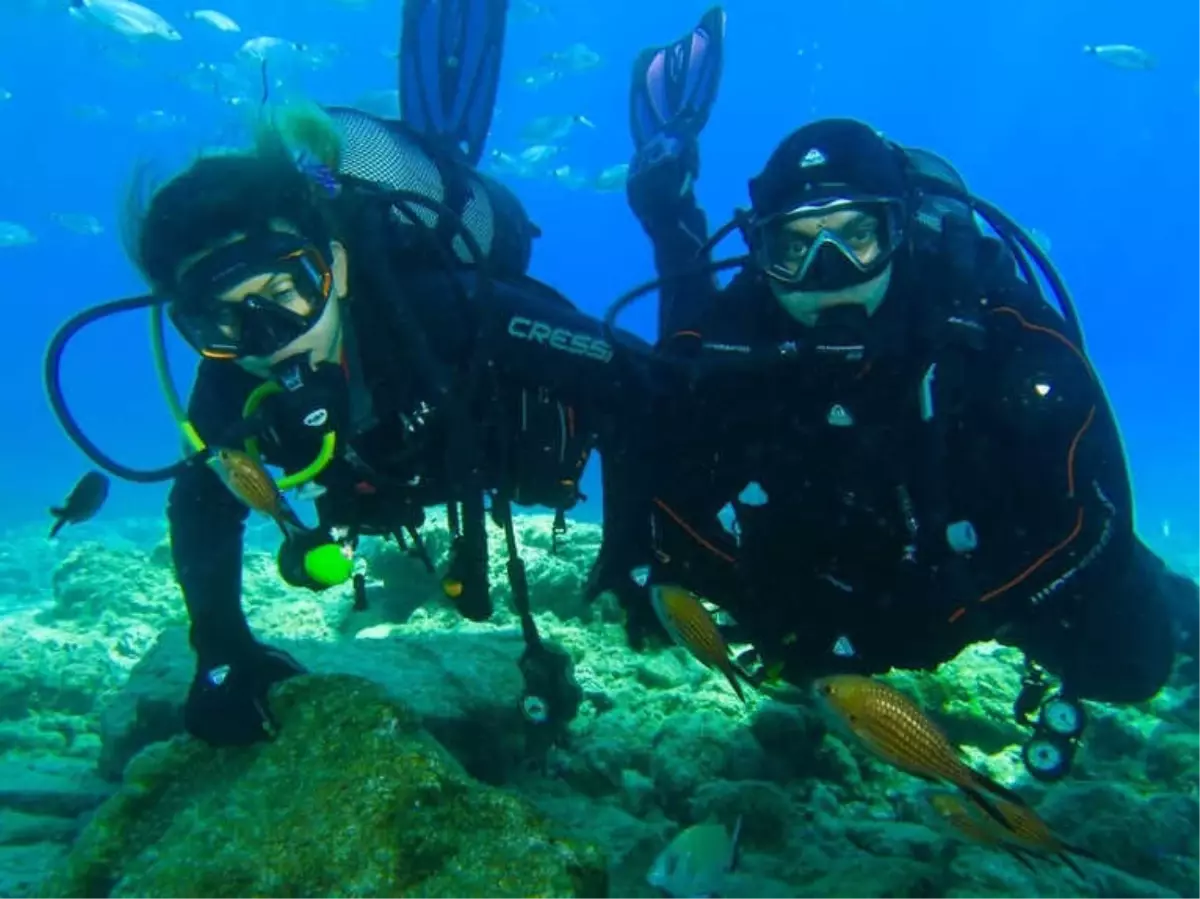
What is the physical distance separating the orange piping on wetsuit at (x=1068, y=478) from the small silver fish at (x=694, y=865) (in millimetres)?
1684

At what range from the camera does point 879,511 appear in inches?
150

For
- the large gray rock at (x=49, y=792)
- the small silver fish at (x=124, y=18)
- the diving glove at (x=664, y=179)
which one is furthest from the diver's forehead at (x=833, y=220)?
the small silver fish at (x=124, y=18)

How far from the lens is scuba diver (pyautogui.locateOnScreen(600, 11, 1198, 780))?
3.68 meters

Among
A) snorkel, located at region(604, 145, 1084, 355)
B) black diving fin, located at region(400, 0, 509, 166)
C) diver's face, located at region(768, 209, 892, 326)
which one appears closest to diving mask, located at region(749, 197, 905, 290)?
diver's face, located at region(768, 209, 892, 326)

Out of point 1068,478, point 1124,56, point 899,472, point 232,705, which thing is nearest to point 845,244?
point 899,472

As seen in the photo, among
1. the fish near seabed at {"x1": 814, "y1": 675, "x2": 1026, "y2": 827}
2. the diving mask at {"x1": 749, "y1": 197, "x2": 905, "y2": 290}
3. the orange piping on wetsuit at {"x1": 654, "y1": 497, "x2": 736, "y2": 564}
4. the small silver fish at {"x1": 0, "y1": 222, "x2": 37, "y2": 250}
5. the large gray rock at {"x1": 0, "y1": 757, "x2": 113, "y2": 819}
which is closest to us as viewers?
the fish near seabed at {"x1": 814, "y1": 675, "x2": 1026, "y2": 827}

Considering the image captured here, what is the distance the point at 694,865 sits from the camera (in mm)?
2723

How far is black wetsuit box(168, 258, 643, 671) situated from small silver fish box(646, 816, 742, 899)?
1.69 m

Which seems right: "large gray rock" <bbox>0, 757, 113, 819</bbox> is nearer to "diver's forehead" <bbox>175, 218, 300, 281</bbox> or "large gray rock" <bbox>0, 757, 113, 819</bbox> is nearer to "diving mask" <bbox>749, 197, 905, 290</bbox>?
"diver's forehead" <bbox>175, 218, 300, 281</bbox>

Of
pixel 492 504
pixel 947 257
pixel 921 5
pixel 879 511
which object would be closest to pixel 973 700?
pixel 879 511

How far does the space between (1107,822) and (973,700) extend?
192 centimetres

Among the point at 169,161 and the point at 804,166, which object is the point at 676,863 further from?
the point at 169,161

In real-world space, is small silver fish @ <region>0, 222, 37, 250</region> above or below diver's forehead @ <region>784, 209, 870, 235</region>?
above

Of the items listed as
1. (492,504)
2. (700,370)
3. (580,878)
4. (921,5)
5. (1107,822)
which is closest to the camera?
(580,878)
